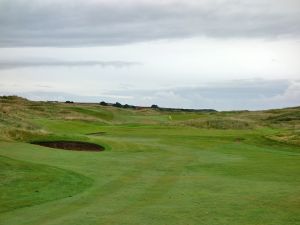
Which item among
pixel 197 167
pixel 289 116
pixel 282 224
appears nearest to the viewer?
pixel 282 224

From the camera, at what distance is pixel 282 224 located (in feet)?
46.7

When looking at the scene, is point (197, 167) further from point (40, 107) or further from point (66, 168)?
point (40, 107)

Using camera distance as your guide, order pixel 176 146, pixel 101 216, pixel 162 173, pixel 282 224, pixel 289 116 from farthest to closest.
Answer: pixel 289 116 < pixel 176 146 < pixel 162 173 < pixel 101 216 < pixel 282 224

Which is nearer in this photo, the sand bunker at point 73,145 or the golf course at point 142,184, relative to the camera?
the golf course at point 142,184

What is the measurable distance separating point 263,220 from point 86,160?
1708 centimetres

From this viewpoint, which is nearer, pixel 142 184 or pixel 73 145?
pixel 142 184

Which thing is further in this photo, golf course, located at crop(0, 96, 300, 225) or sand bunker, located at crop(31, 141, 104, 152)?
sand bunker, located at crop(31, 141, 104, 152)

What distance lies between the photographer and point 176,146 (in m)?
42.9

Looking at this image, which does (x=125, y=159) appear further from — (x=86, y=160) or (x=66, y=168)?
(x=66, y=168)

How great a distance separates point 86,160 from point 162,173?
21.5 ft

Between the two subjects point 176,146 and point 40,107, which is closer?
point 176,146

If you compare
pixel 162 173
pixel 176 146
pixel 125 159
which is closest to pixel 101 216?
pixel 162 173

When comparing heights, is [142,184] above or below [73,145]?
below

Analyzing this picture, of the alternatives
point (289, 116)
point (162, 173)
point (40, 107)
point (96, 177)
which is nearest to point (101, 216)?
point (96, 177)
